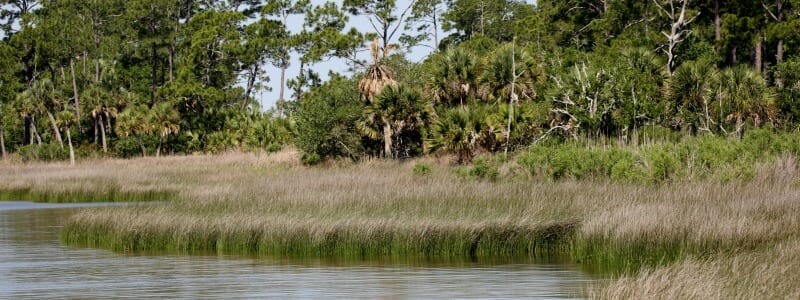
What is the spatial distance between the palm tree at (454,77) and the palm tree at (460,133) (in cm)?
467

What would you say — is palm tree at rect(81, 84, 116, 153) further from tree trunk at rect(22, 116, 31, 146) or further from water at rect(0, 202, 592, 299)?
water at rect(0, 202, 592, 299)

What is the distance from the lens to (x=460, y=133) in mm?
41812

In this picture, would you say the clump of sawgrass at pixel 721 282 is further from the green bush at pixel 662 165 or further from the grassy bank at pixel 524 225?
the green bush at pixel 662 165

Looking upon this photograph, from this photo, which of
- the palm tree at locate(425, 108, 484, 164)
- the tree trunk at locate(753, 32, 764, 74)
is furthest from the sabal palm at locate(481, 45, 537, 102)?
the tree trunk at locate(753, 32, 764, 74)

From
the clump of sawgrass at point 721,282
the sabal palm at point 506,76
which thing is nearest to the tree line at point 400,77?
the sabal palm at point 506,76

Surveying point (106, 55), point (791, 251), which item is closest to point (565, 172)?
point (791, 251)

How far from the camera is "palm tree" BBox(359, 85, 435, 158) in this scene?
46.8 meters

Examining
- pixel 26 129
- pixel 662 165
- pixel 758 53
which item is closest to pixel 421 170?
pixel 662 165

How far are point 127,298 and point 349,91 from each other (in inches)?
1409

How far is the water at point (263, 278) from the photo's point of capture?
16188mm

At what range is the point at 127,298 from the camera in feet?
52.3

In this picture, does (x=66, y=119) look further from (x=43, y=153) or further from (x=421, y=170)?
(x=421, y=170)

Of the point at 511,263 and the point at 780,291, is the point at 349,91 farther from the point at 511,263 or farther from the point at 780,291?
the point at 780,291

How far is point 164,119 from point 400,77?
21152 mm
